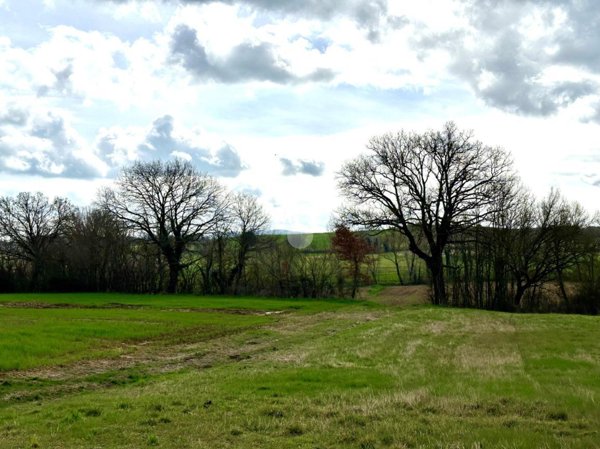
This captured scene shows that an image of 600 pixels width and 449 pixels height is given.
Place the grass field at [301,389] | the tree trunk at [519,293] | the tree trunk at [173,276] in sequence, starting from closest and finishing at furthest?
the grass field at [301,389] < the tree trunk at [519,293] < the tree trunk at [173,276]

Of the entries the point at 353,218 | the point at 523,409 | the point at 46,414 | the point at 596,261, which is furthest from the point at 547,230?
the point at 46,414

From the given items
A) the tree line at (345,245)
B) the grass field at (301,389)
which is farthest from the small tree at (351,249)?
the grass field at (301,389)

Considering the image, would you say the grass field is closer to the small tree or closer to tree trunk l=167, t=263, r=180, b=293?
the small tree

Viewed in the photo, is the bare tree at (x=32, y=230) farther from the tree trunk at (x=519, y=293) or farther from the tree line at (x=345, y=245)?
the tree trunk at (x=519, y=293)

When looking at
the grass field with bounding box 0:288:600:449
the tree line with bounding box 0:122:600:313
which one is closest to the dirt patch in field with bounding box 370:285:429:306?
the tree line with bounding box 0:122:600:313

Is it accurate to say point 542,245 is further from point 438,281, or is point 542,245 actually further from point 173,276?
point 173,276

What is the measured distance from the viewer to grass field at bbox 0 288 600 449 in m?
8.44

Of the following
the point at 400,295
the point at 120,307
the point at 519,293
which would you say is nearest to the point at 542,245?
the point at 519,293

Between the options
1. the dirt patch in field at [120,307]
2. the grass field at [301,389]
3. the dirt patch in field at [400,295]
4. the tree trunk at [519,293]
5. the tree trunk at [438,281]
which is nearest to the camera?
the grass field at [301,389]

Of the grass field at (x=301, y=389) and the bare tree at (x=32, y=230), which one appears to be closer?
the grass field at (x=301, y=389)

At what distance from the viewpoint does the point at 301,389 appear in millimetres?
12406

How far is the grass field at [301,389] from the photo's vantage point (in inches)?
332

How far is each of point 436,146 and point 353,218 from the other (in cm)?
1043

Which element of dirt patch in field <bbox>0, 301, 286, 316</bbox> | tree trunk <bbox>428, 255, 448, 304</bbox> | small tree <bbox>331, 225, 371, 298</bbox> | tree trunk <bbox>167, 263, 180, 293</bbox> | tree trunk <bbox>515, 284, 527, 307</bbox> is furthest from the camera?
tree trunk <bbox>167, 263, 180, 293</bbox>
